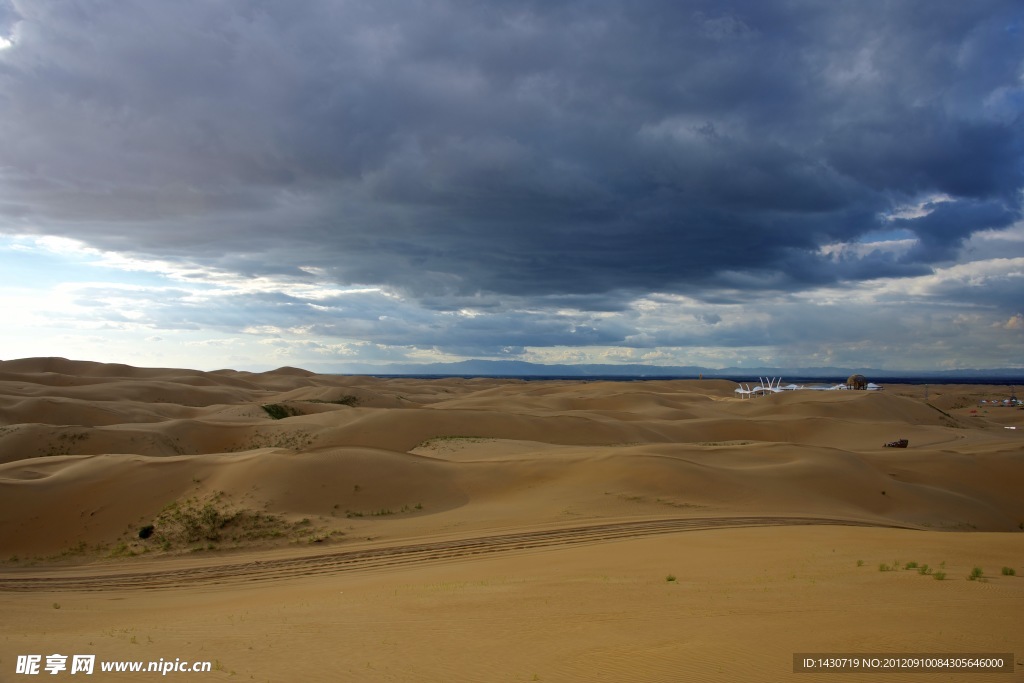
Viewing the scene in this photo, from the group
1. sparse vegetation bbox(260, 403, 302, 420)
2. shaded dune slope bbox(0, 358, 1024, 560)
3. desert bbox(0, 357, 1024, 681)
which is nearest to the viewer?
desert bbox(0, 357, 1024, 681)

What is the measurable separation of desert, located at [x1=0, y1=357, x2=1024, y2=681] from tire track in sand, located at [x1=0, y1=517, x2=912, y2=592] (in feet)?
0.33

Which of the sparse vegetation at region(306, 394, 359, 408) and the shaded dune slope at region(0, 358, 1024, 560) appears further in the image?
the sparse vegetation at region(306, 394, 359, 408)

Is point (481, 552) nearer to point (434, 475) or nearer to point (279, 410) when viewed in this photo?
point (434, 475)

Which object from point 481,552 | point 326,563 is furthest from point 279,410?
point 481,552

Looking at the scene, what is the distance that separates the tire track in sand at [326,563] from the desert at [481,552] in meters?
0.10

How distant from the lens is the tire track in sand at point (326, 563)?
1535 cm

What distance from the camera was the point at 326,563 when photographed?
52.2 feet

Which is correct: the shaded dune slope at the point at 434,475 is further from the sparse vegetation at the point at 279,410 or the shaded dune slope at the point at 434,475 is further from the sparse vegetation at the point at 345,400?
the sparse vegetation at the point at 345,400

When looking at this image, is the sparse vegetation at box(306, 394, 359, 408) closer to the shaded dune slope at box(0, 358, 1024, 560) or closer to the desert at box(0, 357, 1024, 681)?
the shaded dune slope at box(0, 358, 1024, 560)

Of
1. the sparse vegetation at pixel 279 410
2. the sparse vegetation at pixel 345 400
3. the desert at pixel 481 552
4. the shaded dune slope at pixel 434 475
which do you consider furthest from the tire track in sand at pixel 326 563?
the sparse vegetation at pixel 345 400

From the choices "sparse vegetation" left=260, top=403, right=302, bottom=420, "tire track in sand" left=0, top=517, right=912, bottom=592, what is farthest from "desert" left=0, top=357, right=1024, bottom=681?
"sparse vegetation" left=260, top=403, right=302, bottom=420

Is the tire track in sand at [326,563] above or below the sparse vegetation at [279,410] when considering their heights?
below

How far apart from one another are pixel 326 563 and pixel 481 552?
3.57 metres

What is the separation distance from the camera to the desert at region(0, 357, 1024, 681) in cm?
749
